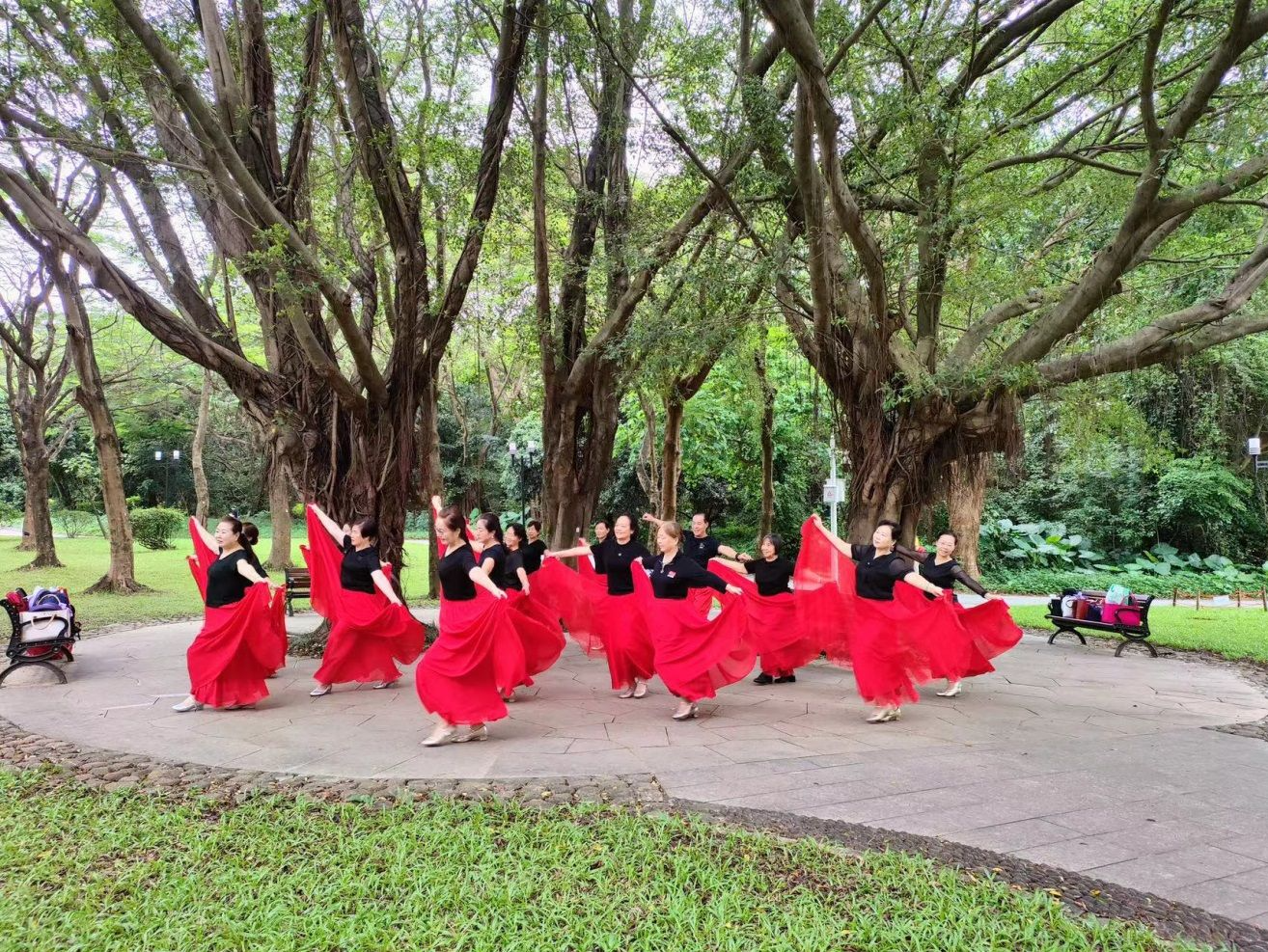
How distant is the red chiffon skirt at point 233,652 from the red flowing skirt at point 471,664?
1769 mm

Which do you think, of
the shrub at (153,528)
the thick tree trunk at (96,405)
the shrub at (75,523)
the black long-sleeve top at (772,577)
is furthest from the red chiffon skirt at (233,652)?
the shrub at (75,523)

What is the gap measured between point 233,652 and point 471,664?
226 centimetres

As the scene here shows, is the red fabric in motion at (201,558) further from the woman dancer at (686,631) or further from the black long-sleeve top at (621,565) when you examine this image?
the woman dancer at (686,631)

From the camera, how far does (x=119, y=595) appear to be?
47.4ft

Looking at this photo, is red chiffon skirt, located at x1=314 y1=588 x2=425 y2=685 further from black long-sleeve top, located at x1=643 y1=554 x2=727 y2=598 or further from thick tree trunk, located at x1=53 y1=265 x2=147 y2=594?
thick tree trunk, located at x1=53 y1=265 x2=147 y2=594

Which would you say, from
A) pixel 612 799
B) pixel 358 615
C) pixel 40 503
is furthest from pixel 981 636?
pixel 40 503

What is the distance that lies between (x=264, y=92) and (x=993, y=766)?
370 inches

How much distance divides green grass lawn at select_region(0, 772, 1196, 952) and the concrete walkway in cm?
72

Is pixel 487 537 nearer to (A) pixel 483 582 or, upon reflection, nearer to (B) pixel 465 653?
(A) pixel 483 582

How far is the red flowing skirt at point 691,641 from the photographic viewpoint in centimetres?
607

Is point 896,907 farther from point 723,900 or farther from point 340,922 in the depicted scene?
point 340,922

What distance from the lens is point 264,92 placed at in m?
8.55

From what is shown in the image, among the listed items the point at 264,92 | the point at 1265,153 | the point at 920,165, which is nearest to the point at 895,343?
the point at 920,165

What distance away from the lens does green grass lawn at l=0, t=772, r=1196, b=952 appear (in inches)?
112
